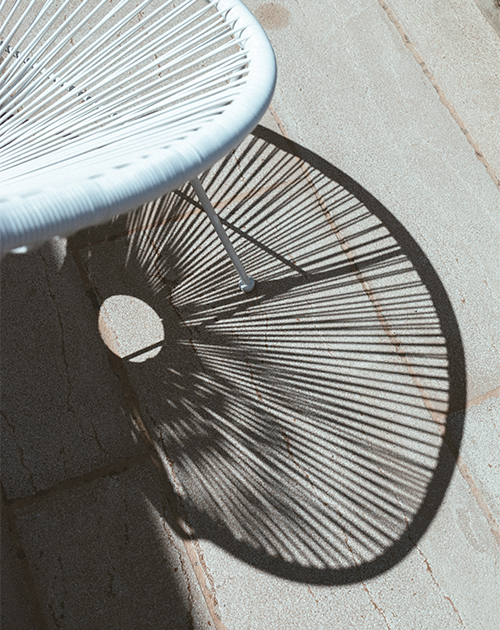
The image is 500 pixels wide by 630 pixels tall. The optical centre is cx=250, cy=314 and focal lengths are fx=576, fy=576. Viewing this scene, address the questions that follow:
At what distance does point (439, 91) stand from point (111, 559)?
337cm

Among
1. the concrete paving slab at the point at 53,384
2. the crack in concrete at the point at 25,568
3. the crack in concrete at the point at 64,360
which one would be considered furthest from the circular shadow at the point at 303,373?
the crack in concrete at the point at 25,568

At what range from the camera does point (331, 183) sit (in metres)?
3.45

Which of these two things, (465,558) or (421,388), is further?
(421,388)

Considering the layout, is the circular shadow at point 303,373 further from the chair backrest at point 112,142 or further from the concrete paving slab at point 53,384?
the chair backrest at point 112,142

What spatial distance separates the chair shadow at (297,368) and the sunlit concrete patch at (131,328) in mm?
38

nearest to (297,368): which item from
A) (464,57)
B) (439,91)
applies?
(439,91)

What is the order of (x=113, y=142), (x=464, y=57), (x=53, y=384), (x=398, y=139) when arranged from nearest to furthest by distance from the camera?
1. (x=113, y=142)
2. (x=53, y=384)
3. (x=398, y=139)
4. (x=464, y=57)

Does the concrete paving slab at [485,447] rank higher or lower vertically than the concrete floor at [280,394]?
lower

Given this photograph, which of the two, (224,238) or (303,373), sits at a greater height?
(224,238)

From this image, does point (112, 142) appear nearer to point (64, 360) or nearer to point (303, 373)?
point (64, 360)

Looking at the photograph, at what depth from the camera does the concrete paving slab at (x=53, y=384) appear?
111 inches

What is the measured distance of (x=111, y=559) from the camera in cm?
270

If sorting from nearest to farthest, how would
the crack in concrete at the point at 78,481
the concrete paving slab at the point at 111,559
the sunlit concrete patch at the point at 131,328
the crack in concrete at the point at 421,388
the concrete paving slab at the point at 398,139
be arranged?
the concrete paving slab at the point at 111,559 < the crack in concrete at the point at 78,481 < the crack in concrete at the point at 421,388 < the sunlit concrete patch at the point at 131,328 < the concrete paving slab at the point at 398,139

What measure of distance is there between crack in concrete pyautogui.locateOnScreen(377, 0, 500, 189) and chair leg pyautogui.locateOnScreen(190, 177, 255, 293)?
1.69 meters
